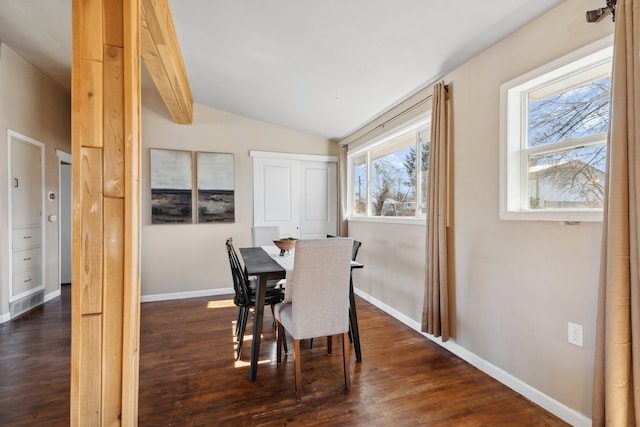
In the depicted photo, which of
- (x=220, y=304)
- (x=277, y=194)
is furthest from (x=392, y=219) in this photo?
(x=220, y=304)

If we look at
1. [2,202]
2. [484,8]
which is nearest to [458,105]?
[484,8]

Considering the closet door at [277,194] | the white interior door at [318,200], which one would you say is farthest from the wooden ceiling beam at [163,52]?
the white interior door at [318,200]

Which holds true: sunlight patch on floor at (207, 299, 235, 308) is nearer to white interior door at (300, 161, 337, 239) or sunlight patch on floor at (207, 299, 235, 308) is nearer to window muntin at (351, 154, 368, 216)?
white interior door at (300, 161, 337, 239)

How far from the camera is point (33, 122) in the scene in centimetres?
369

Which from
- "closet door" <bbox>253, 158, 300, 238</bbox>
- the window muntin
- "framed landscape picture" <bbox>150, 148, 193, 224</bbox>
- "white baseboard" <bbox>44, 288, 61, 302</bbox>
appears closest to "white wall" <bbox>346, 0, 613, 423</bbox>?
the window muntin

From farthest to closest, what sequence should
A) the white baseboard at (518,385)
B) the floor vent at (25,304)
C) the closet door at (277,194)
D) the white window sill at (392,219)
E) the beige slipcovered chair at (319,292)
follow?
the closet door at (277,194), the floor vent at (25,304), the white window sill at (392,219), the beige slipcovered chair at (319,292), the white baseboard at (518,385)

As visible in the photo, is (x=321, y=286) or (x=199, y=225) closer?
(x=321, y=286)

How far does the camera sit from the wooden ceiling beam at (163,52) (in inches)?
77.0

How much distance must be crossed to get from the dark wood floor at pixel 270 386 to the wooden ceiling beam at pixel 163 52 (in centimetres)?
252

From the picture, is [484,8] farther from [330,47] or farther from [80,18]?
[80,18]

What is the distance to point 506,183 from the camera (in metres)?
2.08

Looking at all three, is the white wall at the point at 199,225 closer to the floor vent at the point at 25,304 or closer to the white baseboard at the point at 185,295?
the white baseboard at the point at 185,295

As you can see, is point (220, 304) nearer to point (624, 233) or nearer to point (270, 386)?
point (270, 386)

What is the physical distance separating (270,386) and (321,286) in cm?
82
